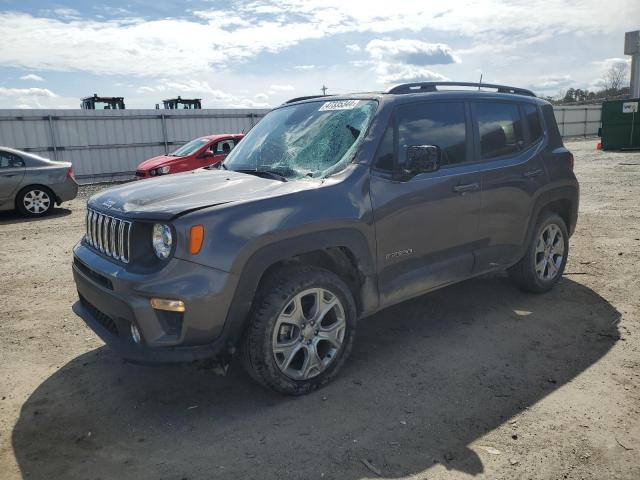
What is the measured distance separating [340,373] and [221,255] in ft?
4.43

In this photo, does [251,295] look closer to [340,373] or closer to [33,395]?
[340,373]

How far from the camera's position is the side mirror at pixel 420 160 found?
11.3 ft

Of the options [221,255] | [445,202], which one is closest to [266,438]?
[221,255]

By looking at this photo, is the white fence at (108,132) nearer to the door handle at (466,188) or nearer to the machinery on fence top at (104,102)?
the machinery on fence top at (104,102)

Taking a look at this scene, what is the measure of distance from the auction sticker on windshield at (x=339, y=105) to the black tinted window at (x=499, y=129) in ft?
3.78

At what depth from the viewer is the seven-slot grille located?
312cm

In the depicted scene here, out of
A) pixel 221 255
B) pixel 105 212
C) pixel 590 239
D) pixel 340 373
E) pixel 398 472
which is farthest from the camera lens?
pixel 590 239

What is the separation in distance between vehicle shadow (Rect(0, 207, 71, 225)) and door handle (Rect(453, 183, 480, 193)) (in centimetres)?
905

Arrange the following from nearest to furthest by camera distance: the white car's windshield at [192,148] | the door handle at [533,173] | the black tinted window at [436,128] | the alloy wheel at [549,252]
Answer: the black tinted window at [436,128] < the door handle at [533,173] < the alloy wheel at [549,252] < the white car's windshield at [192,148]

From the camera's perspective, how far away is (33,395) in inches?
139

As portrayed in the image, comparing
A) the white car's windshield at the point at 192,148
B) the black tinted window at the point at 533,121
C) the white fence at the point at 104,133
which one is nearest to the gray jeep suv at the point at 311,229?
the black tinted window at the point at 533,121

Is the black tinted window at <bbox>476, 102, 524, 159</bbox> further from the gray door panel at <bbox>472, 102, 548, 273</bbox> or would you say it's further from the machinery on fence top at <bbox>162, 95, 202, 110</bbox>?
the machinery on fence top at <bbox>162, 95, 202, 110</bbox>

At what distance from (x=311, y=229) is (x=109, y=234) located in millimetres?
1282

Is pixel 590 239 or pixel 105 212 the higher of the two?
pixel 105 212
